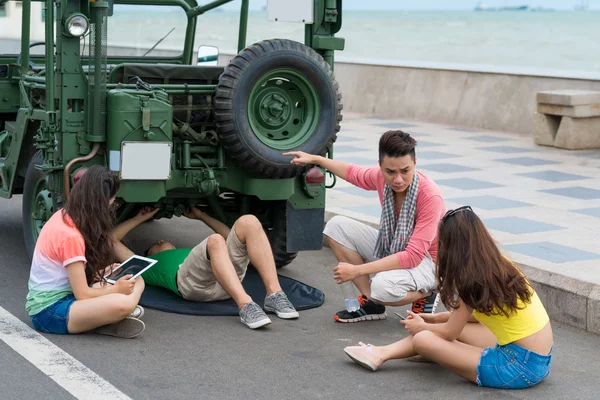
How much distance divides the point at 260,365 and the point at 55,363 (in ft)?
3.17

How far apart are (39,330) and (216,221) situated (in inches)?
64.8

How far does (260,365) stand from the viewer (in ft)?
16.2

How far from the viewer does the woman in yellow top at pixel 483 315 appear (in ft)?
14.8

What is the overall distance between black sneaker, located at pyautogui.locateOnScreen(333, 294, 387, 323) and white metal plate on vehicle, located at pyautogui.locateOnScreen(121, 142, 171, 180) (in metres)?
1.31

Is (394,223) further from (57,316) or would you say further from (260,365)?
(57,316)

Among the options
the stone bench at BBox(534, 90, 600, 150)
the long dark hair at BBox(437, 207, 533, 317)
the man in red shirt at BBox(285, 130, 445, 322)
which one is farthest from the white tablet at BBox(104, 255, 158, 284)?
the stone bench at BBox(534, 90, 600, 150)

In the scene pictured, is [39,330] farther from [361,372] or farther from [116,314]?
[361,372]

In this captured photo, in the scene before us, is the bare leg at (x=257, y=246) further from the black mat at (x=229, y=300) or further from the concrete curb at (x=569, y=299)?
the concrete curb at (x=569, y=299)

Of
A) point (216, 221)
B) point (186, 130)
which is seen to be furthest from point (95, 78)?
point (216, 221)

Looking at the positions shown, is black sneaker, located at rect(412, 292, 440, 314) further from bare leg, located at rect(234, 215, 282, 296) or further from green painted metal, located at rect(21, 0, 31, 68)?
green painted metal, located at rect(21, 0, 31, 68)

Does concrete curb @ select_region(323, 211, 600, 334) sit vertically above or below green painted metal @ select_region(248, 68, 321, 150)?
below

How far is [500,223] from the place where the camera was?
25.9 feet

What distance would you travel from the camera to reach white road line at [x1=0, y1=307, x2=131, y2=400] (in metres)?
4.46

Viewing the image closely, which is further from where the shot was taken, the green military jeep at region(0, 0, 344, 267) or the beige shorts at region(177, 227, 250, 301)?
the green military jeep at region(0, 0, 344, 267)
